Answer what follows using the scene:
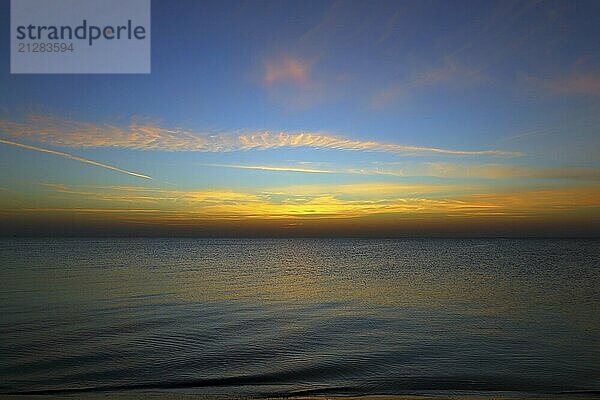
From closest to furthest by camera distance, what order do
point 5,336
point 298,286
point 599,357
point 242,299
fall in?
point 599,357
point 5,336
point 242,299
point 298,286

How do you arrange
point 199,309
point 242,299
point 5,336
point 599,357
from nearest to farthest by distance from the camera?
point 599,357, point 5,336, point 199,309, point 242,299

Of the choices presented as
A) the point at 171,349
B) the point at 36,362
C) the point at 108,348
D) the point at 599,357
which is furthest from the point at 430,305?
the point at 36,362

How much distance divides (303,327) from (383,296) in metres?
9.98

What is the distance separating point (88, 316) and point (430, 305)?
15.4 metres

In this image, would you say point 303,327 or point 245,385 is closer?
point 245,385

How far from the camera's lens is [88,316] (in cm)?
2036

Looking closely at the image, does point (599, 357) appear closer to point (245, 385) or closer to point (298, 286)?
point (245, 385)

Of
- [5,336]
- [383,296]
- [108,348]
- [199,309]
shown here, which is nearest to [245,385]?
[108,348]

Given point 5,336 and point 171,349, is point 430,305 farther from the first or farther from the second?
point 5,336

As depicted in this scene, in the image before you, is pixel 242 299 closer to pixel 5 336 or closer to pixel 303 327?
pixel 303 327

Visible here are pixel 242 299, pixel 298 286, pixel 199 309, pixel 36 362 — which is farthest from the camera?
pixel 298 286

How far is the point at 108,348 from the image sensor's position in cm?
1500

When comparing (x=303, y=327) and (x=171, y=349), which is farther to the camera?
(x=303, y=327)

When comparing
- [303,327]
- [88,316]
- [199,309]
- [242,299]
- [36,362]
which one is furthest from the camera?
[242,299]
